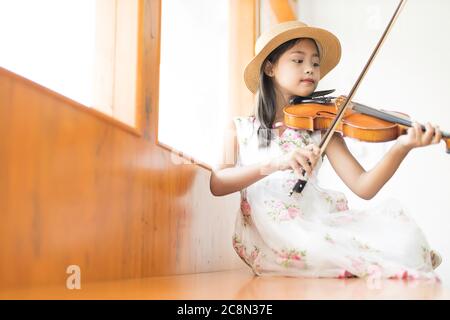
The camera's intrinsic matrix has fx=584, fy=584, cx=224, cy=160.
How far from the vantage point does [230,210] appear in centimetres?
140

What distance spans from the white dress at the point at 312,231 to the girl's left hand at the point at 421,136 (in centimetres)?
17

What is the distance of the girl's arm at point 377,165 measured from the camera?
926 millimetres

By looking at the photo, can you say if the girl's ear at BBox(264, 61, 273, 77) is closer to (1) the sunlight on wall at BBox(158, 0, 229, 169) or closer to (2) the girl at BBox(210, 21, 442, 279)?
(2) the girl at BBox(210, 21, 442, 279)

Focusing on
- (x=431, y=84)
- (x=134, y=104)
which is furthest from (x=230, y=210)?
(x=431, y=84)

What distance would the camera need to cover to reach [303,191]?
110 cm

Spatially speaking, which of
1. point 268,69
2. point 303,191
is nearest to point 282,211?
point 303,191

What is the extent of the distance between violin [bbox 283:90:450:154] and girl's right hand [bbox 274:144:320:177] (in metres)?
0.07

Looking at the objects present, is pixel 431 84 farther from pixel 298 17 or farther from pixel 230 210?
pixel 230 210

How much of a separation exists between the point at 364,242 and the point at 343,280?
0.10 meters

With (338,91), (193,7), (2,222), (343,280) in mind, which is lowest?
(343,280)

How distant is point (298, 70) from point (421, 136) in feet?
0.95

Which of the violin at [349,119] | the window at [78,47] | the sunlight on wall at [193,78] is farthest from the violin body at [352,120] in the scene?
the window at [78,47]

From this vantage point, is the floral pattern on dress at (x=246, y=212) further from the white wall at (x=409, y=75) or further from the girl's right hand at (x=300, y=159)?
the white wall at (x=409, y=75)

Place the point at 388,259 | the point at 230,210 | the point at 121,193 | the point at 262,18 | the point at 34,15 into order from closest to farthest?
the point at 34,15, the point at 121,193, the point at 388,259, the point at 230,210, the point at 262,18
